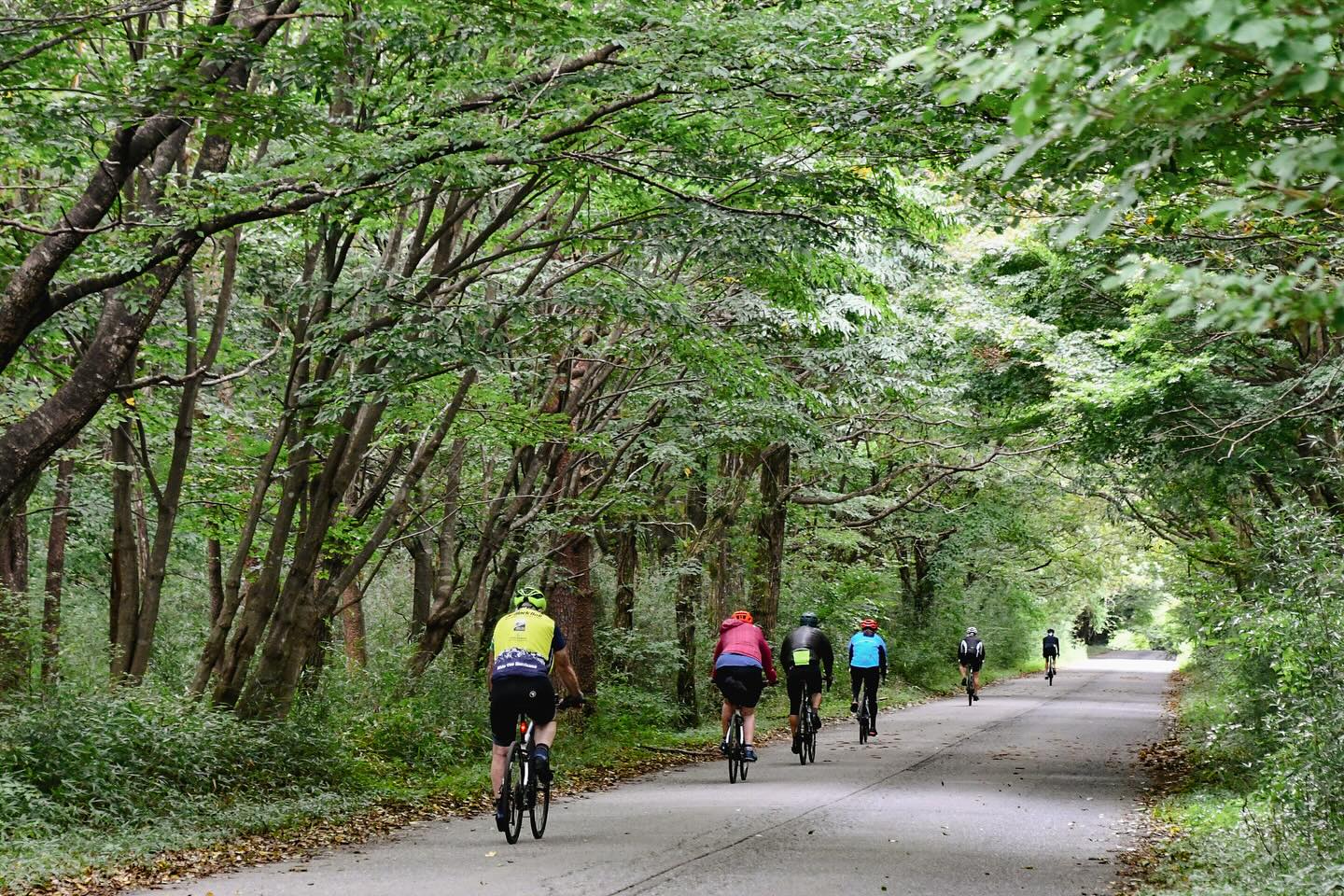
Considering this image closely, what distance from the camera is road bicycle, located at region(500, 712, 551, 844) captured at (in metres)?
9.77

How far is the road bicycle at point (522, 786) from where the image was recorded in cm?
977

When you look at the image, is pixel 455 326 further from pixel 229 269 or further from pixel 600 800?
pixel 600 800

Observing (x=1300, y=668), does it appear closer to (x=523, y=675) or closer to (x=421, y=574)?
(x=523, y=675)

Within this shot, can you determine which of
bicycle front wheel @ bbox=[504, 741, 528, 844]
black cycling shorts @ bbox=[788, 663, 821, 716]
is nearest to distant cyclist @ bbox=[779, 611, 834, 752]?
black cycling shorts @ bbox=[788, 663, 821, 716]

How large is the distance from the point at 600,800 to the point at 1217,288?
418 inches

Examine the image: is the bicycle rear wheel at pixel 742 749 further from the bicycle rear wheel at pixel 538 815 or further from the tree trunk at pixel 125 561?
the tree trunk at pixel 125 561

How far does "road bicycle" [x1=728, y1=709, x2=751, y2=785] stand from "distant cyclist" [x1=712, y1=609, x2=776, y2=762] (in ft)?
0.16

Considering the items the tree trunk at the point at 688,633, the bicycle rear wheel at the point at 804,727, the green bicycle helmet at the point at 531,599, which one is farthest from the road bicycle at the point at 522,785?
the tree trunk at the point at 688,633

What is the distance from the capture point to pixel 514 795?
991 cm

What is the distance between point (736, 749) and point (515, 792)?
5.75 m

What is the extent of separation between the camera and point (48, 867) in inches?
319

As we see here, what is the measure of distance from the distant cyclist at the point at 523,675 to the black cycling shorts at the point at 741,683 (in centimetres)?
557

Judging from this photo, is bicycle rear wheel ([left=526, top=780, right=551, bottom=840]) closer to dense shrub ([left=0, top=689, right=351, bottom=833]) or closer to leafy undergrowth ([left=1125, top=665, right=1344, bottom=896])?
dense shrub ([left=0, top=689, right=351, bottom=833])

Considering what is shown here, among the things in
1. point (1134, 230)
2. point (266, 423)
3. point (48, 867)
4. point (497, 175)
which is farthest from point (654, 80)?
point (266, 423)
